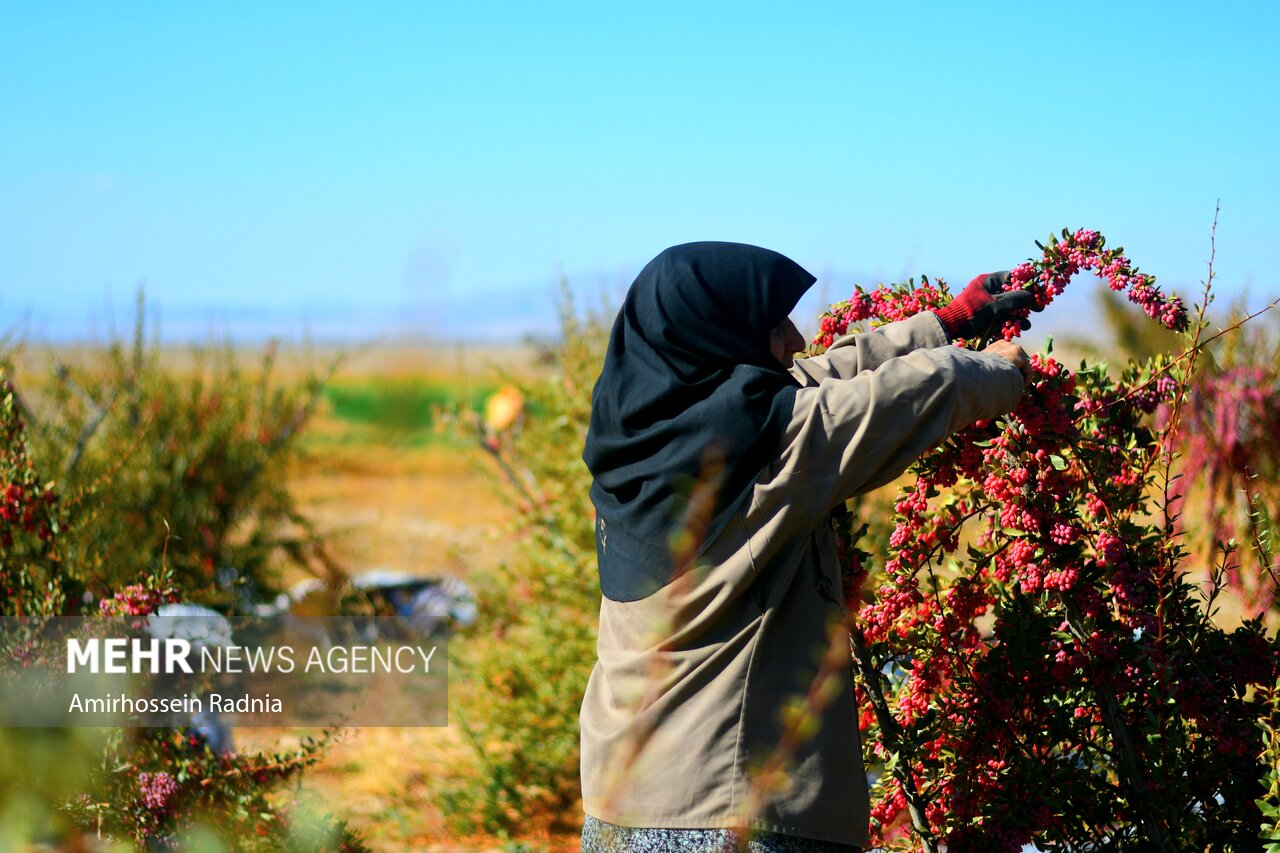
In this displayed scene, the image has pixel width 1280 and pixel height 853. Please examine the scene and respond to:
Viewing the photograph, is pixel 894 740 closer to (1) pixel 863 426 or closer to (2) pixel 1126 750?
(2) pixel 1126 750

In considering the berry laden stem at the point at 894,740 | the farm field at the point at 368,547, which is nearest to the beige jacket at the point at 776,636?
the berry laden stem at the point at 894,740

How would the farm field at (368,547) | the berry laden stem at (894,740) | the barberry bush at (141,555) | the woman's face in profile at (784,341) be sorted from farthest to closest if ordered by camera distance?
the farm field at (368,547), the barberry bush at (141,555), the berry laden stem at (894,740), the woman's face in profile at (784,341)

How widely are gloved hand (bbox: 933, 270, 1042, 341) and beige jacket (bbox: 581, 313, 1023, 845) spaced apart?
26 centimetres

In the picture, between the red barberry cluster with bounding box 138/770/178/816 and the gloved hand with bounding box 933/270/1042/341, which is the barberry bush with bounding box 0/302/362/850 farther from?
the gloved hand with bounding box 933/270/1042/341

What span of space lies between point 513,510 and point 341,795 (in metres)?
1.60

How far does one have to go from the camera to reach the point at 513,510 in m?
5.57

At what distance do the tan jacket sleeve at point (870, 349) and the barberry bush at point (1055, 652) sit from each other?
0.85ft

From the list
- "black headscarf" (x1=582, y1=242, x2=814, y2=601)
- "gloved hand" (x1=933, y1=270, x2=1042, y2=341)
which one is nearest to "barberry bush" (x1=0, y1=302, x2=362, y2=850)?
"black headscarf" (x1=582, y1=242, x2=814, y2=601)

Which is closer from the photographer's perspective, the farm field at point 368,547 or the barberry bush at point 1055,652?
the barberry bush at point 1055,652

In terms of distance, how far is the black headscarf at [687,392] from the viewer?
5.90ft

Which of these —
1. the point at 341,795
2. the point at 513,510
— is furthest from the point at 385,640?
the point at 513,510


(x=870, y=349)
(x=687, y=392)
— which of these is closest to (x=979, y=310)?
(x=870, y=349)

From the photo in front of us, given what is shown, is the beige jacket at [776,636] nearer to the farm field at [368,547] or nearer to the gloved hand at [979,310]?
the gloved hand at [979,310]

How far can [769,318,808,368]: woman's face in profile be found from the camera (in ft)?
6.40
